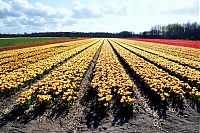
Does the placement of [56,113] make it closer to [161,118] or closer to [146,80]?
[161,118]

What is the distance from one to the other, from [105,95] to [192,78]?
5.30m

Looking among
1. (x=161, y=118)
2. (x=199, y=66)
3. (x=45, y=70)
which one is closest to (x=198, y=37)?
(x=199, y=66)

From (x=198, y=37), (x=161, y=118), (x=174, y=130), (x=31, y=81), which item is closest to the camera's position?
(x=174, y=130)

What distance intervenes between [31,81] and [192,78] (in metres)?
8.07

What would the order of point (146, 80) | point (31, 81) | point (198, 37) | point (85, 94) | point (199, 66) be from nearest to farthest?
point (85, 94)
point (146, 80)
point (31, 81)
point (199, 66)
point (198, 37)

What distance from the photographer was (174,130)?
25.5 feet

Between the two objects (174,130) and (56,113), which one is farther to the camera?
(56,113)

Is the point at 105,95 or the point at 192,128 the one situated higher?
the point at 105,95

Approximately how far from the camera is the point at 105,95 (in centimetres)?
998

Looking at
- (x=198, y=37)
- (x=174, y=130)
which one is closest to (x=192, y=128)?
(x=174, y=130)

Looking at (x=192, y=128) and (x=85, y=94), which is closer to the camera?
(x=192, y=128)

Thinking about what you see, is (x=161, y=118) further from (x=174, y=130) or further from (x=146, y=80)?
(x=146, y=80)

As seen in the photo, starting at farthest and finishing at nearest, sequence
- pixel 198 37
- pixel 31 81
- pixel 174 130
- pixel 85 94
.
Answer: pixel 198 37
pixel 31 81
pixel 85 94
pixel 174 130

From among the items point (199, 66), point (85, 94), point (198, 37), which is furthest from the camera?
point (198, 37)
